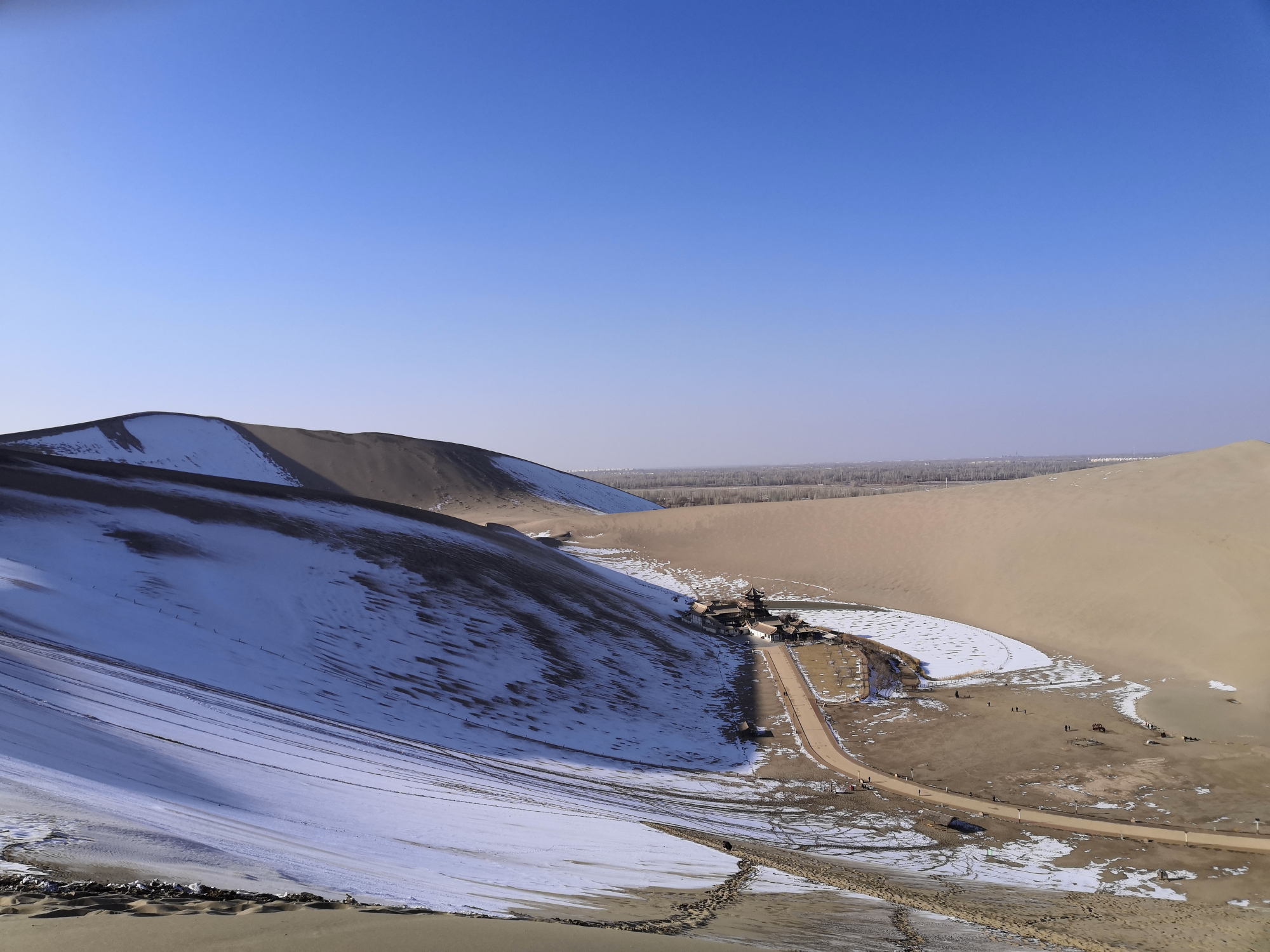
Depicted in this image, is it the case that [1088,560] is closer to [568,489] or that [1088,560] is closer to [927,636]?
[927,636]

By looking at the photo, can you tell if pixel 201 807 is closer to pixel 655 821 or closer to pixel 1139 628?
pixel 655 821

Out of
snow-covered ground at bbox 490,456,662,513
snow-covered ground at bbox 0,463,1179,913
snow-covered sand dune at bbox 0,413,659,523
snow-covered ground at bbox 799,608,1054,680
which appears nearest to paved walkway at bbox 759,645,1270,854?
snow-covered ground at bbox 0,463,1179,913

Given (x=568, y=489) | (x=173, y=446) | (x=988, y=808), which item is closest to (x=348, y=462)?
(x=173, y=446)

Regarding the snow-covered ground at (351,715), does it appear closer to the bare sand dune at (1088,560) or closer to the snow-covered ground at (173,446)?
the bare sand dune at (1088,560)

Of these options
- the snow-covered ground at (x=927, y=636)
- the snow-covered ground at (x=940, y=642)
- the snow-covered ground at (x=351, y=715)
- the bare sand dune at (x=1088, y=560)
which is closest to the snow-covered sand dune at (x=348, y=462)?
the snow-covered ground at (x=927, y=636)

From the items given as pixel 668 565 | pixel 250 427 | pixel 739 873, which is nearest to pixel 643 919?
pixel 739 873
